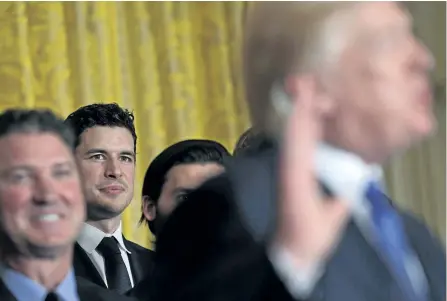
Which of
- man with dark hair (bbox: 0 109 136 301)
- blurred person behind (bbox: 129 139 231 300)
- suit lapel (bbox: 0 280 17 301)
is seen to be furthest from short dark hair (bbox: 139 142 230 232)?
suit lapel (bbox: 0 280 17 301)

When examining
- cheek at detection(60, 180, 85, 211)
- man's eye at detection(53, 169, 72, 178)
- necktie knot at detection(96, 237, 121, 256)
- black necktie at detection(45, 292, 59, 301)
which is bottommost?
black necktie at detection(45, 292, 59, 301)

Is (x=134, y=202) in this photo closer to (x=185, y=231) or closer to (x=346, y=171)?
(x=185, y=231)

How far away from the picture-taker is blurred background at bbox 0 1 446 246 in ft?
3.70

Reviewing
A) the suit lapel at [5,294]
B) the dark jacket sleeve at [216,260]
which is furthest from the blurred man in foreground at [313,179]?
the suit lapel at [5,294]

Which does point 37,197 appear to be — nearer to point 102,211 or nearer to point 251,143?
point 102,211

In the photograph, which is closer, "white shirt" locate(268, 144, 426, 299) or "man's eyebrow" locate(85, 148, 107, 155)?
"white shirt" locate(268, 144, 426, 299)

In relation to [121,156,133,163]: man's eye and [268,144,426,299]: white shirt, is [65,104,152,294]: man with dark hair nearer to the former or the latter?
[121,156,133,163]: man's eye

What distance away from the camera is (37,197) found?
104cm

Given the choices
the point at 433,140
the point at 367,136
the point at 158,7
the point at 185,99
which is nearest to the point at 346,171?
the point at 367,136

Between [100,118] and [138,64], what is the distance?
11 cm

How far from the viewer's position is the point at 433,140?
1136 mm

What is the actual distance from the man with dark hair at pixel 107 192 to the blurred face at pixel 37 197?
0.03m

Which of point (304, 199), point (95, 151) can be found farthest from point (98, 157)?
point (304, 199)

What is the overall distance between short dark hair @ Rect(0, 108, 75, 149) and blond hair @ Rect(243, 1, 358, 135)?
0.28 m
